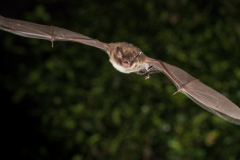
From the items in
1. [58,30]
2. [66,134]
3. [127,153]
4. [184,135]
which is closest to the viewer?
[58,30]

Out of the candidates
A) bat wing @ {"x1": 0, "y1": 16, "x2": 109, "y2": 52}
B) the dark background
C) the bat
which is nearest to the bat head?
the bat

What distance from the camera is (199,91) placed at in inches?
55.4

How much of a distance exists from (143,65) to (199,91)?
39 cm

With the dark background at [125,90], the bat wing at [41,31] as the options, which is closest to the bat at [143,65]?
the bat wing at [41,31]

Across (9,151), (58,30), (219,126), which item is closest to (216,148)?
(219,126)

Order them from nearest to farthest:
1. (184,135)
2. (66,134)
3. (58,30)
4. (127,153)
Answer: (58,30), (184,135), (127,153), (66,134)

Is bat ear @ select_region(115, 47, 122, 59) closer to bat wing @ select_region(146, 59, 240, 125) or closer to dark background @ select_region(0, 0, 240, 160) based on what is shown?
bat wing @ select_region(146, 59, 240, 125)

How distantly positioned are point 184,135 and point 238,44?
3.99ft

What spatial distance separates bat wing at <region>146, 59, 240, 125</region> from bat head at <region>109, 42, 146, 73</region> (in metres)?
0.08

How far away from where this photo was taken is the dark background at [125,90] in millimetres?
2645

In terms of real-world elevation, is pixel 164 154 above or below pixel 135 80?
below

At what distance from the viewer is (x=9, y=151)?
3.08 meters

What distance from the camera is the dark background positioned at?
104 inches

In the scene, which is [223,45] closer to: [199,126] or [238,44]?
[238,44]
